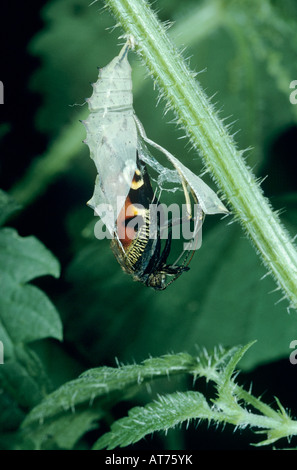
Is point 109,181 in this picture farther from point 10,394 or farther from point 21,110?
point 21,110

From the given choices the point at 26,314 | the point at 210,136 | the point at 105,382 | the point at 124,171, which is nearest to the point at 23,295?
the point at 26,314

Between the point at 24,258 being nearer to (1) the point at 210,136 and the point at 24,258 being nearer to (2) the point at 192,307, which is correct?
(2) the point at 192,307

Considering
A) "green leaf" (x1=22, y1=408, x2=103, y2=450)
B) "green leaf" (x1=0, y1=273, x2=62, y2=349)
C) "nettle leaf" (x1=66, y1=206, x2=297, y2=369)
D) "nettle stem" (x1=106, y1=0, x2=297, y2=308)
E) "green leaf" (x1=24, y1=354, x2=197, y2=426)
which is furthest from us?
"nettle leaf" (x1=66, y1=206, x2=297, y2=369)

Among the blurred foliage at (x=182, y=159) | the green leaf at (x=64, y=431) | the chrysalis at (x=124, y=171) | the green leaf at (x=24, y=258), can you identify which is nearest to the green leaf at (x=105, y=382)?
the green leaf at (x=64, y=431)

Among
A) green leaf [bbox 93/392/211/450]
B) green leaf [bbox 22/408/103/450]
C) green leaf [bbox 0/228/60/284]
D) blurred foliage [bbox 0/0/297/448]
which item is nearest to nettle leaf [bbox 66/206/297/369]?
blurred foliage [bbox 0/0/297/448]

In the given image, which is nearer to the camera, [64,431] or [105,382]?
[105,382]

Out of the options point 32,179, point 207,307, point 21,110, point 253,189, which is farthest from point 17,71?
point 253,189

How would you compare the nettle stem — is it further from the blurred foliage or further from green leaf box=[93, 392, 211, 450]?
the blurred foliage
